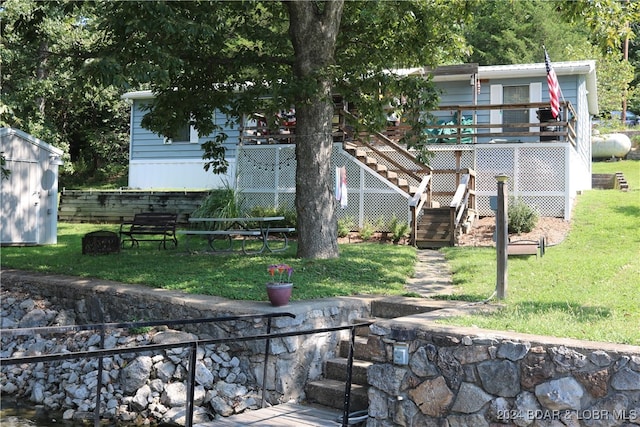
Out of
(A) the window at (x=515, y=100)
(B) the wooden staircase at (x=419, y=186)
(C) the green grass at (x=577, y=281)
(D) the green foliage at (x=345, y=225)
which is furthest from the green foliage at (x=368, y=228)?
(A) the window at (x=515, y=100)

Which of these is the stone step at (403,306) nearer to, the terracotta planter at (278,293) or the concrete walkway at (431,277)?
the concrete walkway at (431,277)

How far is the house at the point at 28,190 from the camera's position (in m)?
13.9

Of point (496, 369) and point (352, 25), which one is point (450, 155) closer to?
point (352, 25)

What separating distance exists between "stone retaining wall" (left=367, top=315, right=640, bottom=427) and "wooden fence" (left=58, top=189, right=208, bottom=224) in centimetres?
1270

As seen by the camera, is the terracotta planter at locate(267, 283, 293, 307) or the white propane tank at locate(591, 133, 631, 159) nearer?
the terracotta planter at locate(267, 283, 293, 307)

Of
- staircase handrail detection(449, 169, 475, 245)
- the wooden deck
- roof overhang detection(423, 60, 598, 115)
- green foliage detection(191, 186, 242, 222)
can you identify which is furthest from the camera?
roof overhang detection(423, 60, 598, 115)

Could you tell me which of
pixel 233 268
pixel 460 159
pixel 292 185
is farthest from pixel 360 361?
pixel 292 185

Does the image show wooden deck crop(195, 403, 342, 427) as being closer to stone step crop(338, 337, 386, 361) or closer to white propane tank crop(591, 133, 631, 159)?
stone step crop(338, 337, 386, 361)

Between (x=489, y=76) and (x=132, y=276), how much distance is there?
42.0 feet

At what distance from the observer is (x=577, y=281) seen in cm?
837

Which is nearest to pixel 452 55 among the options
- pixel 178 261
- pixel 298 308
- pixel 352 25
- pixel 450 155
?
pixel 352 25

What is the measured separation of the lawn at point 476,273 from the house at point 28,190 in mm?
664

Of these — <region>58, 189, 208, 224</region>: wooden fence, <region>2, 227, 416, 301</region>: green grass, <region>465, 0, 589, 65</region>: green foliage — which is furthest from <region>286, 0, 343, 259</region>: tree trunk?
<region>465, 0, 589, 65</region>: green foliage

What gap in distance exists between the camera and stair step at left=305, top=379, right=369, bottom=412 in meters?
6.10
